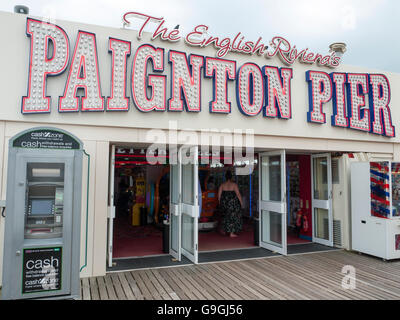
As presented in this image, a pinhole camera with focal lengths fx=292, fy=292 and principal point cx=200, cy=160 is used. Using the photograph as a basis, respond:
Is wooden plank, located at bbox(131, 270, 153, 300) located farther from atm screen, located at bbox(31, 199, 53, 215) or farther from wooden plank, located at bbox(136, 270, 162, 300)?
atm screen, located at bbox(31, 199, 53, 215)

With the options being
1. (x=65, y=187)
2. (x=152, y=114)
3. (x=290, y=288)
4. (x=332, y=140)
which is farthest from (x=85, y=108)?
(x=332, y=140)

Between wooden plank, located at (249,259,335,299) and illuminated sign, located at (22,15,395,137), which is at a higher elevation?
illuminated sign, located at (22,15,395,137)

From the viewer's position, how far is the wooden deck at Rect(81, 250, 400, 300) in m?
3.94

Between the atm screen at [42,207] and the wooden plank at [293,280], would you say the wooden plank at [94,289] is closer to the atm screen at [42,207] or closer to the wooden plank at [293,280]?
the atm screen at [42,207]

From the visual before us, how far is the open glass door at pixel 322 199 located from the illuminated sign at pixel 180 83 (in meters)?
1.14

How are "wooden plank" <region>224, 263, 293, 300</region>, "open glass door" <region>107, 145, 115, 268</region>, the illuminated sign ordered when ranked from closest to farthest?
"wooden plank" <region>224, 263, 293, 300</region> < the illuminated sign < "open glass door" <region>107, 145, 115, 268</region>

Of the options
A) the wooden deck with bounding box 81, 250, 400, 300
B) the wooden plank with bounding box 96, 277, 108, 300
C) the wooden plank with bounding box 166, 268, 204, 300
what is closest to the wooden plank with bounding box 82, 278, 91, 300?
the wooden deck with bounding box 81, 250, 400, 300

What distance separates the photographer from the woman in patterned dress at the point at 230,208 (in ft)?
24.7

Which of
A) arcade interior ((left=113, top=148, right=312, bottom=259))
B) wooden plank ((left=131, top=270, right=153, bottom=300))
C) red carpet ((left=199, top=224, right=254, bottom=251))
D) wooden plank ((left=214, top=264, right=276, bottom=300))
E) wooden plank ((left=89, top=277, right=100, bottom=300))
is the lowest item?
wooden plank ((left=89, top=277, right=100, bottom=300))

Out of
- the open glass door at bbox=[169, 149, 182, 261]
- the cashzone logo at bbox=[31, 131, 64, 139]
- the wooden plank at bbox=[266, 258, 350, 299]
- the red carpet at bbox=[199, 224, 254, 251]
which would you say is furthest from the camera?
the red carpet at bbox=[199, 224, 254, 251]

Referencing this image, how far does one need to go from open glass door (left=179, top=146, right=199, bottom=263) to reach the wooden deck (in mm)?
480

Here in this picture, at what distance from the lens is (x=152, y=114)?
5.09 meters
